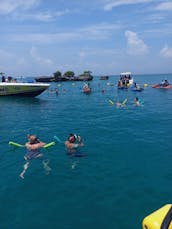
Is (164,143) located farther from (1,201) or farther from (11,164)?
(1,201)

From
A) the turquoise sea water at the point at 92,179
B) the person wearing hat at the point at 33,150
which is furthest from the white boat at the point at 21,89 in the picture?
the person wearing hat at the point at 33,150

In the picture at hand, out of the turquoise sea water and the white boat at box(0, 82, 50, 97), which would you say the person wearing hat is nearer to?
the turquoise sea water

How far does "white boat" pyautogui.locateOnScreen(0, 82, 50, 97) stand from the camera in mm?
39969

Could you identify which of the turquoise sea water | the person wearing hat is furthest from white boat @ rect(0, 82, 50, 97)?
the person wearing hat

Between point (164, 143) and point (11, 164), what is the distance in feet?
31.4

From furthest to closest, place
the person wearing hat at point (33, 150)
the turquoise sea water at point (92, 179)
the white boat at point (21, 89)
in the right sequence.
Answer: the white boat at point (21, 89) < the person wearing hat at point (33, 150) < the turquoise sea water at point (92, 179)

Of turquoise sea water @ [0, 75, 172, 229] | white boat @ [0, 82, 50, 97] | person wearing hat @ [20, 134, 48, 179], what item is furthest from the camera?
white boat @ [0, 82, 50, 97]

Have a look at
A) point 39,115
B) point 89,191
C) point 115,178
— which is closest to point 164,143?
point 115,178

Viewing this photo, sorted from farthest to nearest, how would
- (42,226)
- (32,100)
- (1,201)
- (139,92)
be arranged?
1. (139,92)
2. (32,100)
3. (1,201)
4. (42,226)

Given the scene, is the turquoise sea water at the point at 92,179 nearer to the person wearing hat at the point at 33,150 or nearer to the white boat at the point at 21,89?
the person wearing hat at the point at 33,150

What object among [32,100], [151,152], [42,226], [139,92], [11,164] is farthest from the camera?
[139,92]

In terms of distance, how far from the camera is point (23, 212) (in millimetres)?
10031

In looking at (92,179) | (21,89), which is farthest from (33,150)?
(21,89)

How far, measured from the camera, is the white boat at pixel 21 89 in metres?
40.0
